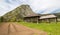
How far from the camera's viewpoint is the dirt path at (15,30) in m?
2.82

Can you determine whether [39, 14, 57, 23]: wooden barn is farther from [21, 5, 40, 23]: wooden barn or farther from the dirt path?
the dirt path

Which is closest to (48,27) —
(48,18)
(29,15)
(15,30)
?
(48,18)

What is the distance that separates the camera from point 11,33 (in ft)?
9.25

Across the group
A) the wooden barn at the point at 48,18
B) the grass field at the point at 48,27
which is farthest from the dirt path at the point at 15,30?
the wooden barn at the point at 48,18

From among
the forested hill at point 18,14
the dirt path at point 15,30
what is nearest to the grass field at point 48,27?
the dirt path at point 15,30

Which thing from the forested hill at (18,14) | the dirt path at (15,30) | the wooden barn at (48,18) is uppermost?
the forested hill at (18,14)

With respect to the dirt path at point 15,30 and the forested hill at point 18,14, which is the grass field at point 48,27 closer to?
the dirt path at point 15,30

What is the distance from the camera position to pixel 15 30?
2.86 metres

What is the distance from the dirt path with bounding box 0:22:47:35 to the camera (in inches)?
111

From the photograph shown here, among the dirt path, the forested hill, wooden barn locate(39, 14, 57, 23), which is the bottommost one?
the dirt path

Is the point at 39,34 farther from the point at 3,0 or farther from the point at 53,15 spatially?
the point at 3,0

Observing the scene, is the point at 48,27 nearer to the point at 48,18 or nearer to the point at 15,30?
the point at 48,18

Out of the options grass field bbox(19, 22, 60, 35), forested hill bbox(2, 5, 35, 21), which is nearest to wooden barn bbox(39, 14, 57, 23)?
grass field bbox(19, 22, 60, 35)

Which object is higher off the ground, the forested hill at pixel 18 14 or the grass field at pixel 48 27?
the forested hill at pixel 18 14
